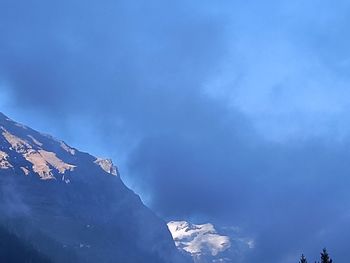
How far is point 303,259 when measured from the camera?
118m

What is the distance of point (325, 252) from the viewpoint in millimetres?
113562

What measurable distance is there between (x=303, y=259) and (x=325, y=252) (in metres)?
6.26
